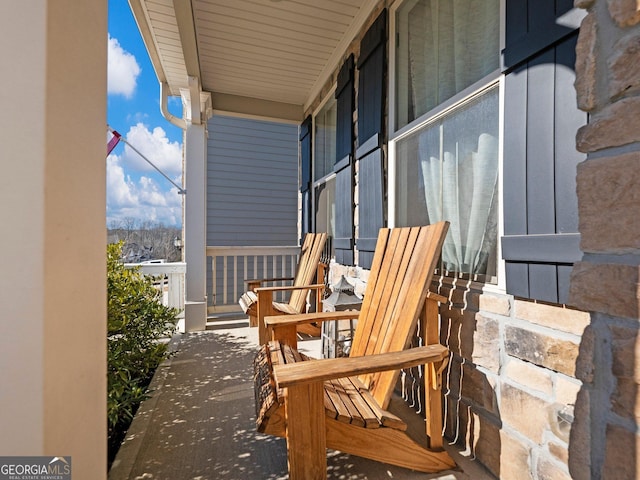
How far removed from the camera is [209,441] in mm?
1672

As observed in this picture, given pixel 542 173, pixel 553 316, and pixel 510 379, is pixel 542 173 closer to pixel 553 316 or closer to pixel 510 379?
pixel 553 316

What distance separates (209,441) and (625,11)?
7.45 ft

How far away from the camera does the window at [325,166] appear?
150 inches

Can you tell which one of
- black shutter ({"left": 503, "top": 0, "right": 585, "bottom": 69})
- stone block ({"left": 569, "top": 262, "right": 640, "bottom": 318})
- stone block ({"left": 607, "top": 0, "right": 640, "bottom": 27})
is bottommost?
stone block ({"left": 569, "top": 262, "right": 640, "bottom": 318})

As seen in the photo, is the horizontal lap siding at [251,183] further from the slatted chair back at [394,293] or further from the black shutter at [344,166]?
the slatted chair back at [394,293]

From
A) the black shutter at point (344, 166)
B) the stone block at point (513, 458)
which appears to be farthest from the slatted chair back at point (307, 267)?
the stone block at point (513, 458)

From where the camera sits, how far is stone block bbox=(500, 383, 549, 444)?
1174 millimetres

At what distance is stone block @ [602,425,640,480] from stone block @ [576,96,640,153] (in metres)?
0.71

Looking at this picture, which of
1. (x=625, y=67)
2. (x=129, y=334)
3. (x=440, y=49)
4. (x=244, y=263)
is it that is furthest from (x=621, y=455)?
(x=244, y=263)

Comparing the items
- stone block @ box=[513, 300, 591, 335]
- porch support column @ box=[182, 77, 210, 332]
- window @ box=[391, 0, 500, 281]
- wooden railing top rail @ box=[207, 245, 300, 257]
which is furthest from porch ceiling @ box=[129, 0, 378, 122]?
stone block @ box=[513, 300, 591, 335]

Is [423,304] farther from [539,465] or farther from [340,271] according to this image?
[340,271]

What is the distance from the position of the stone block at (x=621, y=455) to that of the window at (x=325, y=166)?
3.02 metres

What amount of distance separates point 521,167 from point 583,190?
1.35 feet

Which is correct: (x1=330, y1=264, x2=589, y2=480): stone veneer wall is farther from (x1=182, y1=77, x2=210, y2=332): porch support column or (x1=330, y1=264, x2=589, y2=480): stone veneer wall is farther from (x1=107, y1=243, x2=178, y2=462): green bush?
(x1=182, y1=77, x2=210, y2=332): porch support column
